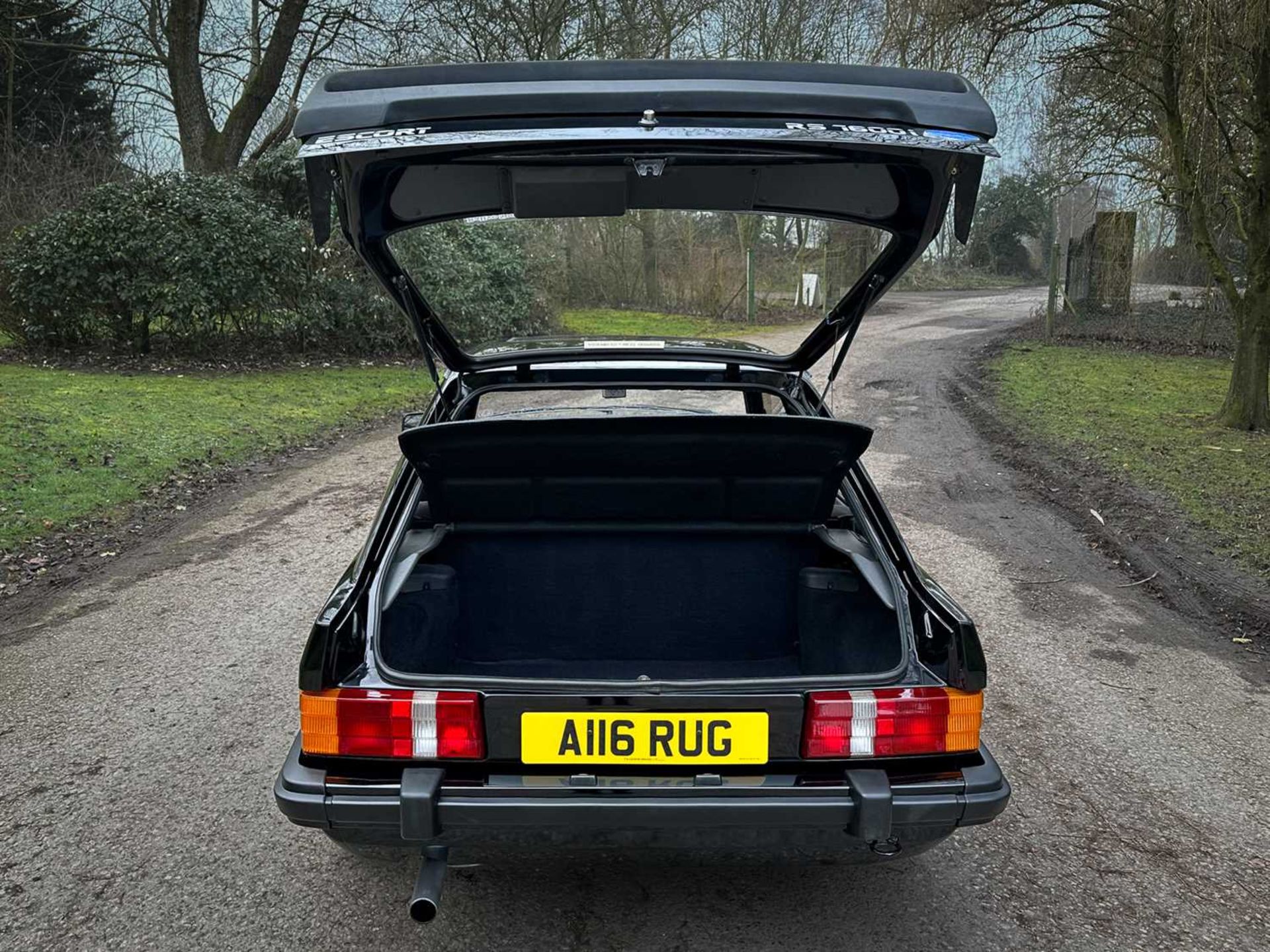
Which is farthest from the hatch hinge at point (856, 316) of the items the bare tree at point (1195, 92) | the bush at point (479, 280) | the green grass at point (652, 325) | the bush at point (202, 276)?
the green grass at point (652, 325)

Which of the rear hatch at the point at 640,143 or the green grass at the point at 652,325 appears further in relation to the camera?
the green grass at the point at 652,325

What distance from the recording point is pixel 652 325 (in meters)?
21.0

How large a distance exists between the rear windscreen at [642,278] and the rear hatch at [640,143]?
13249 mm

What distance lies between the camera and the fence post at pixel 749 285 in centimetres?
2280

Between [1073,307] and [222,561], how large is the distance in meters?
18.1

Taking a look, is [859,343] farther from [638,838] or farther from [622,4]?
[638,838]

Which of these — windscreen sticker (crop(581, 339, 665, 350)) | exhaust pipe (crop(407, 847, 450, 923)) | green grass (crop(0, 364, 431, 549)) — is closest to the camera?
exhaust pipe (crop(407, 847, 450, 923))

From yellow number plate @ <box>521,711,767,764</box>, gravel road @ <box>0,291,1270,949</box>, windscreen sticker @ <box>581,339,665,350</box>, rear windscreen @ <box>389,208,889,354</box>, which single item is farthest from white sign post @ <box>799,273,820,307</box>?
yellow number plate @ <box>521,711,767,764</box>

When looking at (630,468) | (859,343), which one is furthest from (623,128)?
(859,343)

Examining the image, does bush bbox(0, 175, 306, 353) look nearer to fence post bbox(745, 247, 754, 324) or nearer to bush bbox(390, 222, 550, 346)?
bush bbox(390, 222, 550, 346)

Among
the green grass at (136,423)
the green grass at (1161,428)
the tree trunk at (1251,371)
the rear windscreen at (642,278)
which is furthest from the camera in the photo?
the rear windscreen at (642,278)

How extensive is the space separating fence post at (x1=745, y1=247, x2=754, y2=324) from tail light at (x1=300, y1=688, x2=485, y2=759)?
21046mm

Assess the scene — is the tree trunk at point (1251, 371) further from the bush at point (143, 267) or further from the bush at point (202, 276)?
the bush at point (143, 267)

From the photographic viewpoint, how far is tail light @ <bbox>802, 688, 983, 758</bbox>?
7.89 ft
